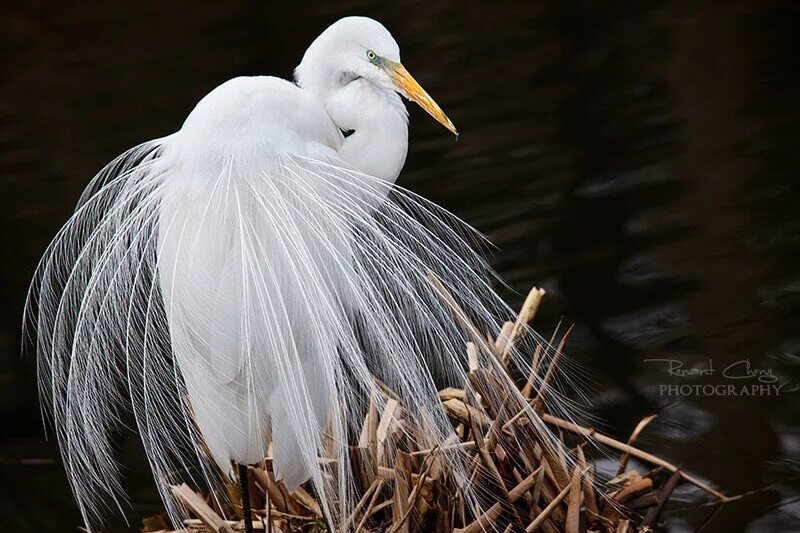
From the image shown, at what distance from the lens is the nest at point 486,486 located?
217cm

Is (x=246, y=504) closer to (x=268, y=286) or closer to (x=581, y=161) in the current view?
(x=268, y=286)

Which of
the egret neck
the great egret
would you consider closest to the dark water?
the great egret

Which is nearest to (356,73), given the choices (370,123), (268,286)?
(370,123)

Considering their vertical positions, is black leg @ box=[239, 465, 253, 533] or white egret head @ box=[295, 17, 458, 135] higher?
white egret head @ box=[295, 17, 458, 135]

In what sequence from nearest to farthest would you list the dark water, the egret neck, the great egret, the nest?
the great egret < the nest < the egret neck < the dark water

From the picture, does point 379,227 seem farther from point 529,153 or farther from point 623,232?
point 529,153

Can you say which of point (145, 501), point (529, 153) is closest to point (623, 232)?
point (529, 153)

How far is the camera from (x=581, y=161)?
4.90 m

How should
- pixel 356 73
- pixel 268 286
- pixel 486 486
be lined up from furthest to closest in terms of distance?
pixel 356 73 → pixel 486 486 → pixel 268 286

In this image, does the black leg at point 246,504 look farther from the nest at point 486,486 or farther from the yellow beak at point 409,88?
the yellow beak at point 409,88

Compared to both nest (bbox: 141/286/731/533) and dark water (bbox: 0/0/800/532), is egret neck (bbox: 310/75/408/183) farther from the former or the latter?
dark water (bbox: 0/0/800/532)

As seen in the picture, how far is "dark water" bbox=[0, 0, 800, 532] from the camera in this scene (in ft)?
10.7

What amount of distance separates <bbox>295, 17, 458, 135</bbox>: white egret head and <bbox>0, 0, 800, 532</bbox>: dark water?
4.07ft

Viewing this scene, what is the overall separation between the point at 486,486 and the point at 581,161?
2917 millimetres
